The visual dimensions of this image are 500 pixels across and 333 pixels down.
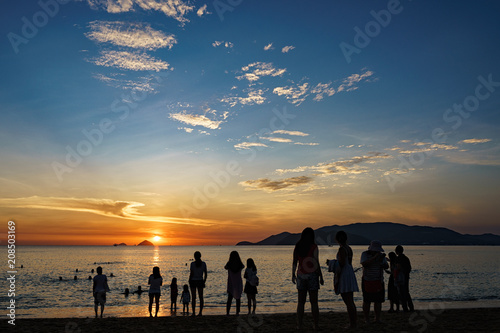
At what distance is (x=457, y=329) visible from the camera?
33.0ft

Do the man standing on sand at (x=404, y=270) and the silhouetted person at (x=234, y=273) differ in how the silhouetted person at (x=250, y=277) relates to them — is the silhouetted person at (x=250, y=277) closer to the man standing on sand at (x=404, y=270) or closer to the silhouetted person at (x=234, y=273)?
the silhouetted person at (x=234, y=273)

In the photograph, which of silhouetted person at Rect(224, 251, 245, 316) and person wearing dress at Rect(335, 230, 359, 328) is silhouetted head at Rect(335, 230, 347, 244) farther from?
silhouetted person at Rect(224, 251, 245, 316)

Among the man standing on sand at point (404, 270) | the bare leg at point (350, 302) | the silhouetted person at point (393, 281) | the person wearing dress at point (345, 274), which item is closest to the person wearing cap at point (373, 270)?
the bare leg at point (350, 302)

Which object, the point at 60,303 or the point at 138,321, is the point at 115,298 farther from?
the point at 138,321

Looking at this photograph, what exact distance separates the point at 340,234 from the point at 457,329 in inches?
184

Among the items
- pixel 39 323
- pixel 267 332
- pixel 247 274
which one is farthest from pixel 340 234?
pixel 39 323

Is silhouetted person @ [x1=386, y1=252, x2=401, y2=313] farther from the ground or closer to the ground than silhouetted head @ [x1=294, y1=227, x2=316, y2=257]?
closer to the ground

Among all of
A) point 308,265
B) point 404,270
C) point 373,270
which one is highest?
point 308,265

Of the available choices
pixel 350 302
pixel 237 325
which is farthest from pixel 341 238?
pixel 237 325

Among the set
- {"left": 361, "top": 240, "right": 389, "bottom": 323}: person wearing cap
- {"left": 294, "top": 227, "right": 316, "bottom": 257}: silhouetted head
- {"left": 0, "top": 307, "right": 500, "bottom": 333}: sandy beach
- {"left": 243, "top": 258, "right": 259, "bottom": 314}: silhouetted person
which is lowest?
{"left": 0, "top": 307, "right": 500, "bottom": 333}: sandy beach

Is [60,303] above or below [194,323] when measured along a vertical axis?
below

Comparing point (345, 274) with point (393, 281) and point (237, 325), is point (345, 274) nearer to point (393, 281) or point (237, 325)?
point (237, 325)

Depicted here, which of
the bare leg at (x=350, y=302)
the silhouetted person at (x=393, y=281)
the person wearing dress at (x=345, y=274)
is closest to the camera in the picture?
the person wearing dress at (x=345, y=274)

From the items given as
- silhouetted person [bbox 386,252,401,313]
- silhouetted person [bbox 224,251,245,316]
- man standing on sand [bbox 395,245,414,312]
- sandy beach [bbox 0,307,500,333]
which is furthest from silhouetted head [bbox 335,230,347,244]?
silhouetted person [bbox 386,252,401,313]
